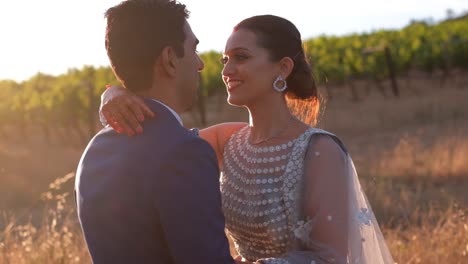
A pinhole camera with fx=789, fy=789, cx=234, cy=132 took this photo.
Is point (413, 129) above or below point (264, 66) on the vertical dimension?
below

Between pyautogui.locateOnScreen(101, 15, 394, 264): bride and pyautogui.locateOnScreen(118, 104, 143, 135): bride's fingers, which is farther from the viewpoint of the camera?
pyautogui.locateOnScreen(101, 15, 394, 264): bride

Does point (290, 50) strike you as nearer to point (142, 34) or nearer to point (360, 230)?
point (360, 230)

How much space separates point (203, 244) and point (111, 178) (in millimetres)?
336

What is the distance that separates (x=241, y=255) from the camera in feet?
11.2

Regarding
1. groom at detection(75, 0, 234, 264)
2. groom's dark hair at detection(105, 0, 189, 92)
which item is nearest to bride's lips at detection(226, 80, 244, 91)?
groom at detection(75, 0, 234, 264)

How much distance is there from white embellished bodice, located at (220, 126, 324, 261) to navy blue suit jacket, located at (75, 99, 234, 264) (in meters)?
0.88

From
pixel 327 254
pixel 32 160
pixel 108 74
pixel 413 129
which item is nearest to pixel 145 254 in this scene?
pixel 327 254

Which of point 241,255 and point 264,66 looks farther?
point 241,255

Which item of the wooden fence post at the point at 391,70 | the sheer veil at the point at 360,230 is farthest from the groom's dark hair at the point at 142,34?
the wooden fence post at the point at 391,70

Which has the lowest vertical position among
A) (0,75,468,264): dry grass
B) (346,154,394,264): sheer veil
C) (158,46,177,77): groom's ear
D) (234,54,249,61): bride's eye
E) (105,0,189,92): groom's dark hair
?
(0,75,468,264): dry grass

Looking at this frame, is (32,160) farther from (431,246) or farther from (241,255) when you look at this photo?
(241,255)

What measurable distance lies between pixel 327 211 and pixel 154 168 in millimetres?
924

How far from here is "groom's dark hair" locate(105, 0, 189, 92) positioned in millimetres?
2367

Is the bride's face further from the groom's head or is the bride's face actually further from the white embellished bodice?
the groom's head
